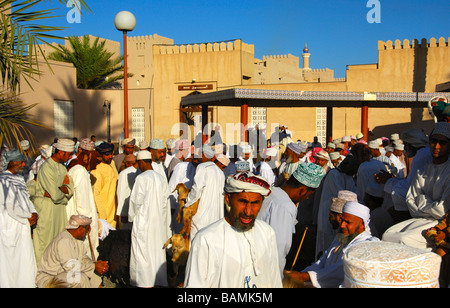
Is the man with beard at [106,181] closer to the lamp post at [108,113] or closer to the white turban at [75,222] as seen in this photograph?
the white turban at [75,222]

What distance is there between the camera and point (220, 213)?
6.11m

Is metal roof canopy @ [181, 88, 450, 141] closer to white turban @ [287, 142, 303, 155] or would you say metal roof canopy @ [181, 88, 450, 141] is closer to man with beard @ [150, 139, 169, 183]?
man with beard @ [150, 139, 169, 183]

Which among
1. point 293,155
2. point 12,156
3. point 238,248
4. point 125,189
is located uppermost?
point 12,156

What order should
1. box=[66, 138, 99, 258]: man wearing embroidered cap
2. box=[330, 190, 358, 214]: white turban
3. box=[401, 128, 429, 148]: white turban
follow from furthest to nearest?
box=[66, 138, 99, 258]: man wearing embroidered cap → box=[401, 128, 429, 148]: white turban → box=[330, 190, 358, 214]: white turban

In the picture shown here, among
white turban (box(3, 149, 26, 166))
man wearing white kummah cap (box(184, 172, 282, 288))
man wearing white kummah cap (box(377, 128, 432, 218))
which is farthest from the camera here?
white turban (box(3, 149, 26, 166))

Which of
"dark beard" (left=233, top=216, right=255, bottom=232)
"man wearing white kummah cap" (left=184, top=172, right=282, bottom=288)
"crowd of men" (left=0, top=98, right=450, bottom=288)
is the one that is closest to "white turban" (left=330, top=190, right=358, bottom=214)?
"crowd of men" (left=0, top=98, right=450, bottom=288)

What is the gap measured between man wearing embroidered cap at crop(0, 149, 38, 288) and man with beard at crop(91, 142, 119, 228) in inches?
72.7

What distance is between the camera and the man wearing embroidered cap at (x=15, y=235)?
4691mm

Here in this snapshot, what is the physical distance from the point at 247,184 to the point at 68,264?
7.48ft

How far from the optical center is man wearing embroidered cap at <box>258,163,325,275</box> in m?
3.36

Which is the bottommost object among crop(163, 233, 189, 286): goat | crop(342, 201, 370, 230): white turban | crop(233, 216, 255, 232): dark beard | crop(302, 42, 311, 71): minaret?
crop(163, 233, 189, 286): goat

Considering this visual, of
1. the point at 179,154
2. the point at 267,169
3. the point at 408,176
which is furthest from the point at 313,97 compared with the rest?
the point at 408,176

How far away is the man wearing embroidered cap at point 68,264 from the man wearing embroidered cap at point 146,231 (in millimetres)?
1121

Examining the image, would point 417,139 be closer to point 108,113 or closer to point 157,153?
point 157,153
